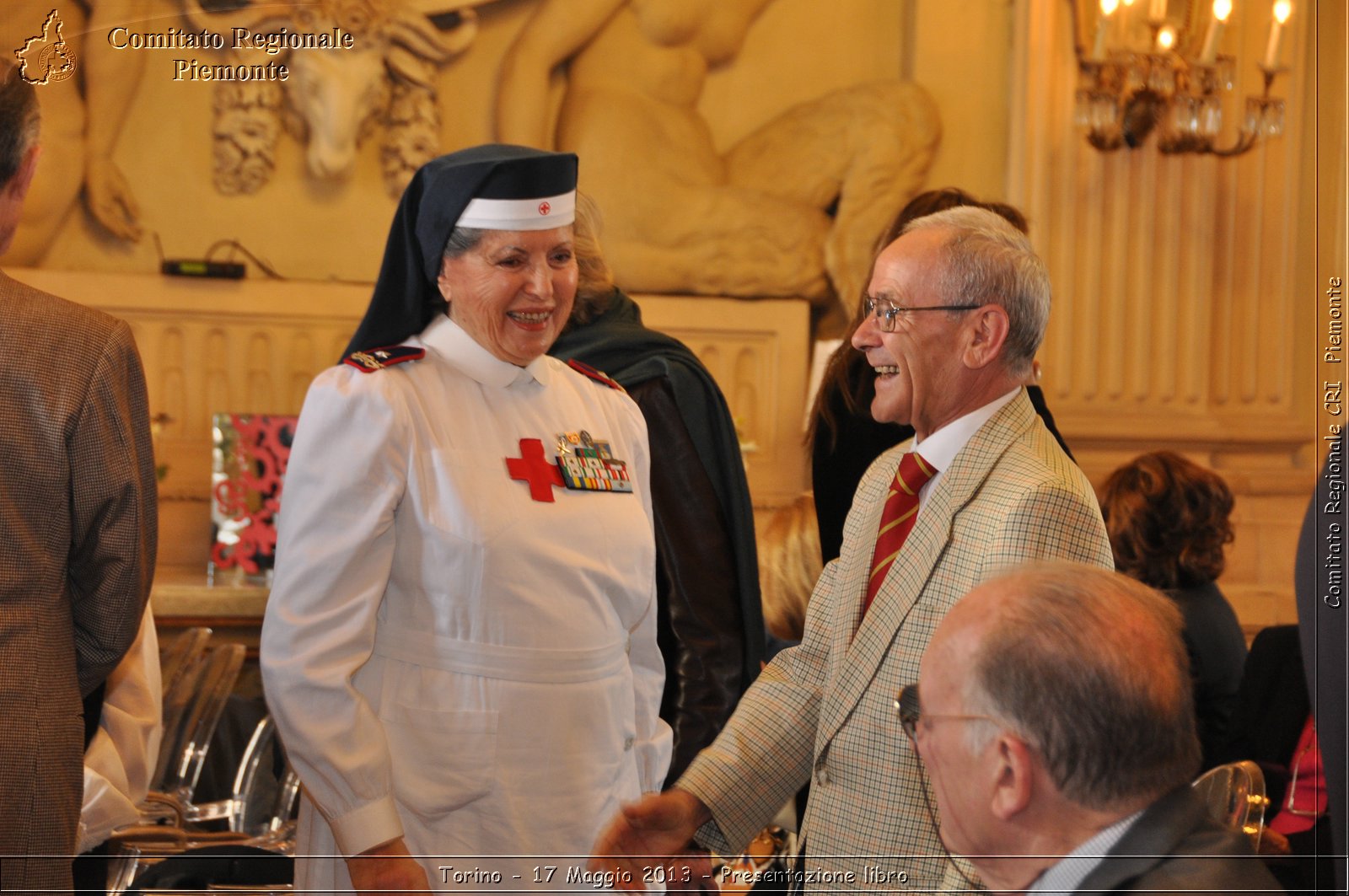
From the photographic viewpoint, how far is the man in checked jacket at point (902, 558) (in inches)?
67.3

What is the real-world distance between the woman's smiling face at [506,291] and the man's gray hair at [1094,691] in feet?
3.33

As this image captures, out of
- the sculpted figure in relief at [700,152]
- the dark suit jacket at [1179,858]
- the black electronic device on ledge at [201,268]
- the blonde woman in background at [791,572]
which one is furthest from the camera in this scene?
the sculpted figure in relief at [700,152]

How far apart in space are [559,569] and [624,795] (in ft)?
1.24

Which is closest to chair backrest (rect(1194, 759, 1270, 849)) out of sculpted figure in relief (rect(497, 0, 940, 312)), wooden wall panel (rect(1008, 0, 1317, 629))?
wooden wall panel (rect(1008, 0, 1317, 629))

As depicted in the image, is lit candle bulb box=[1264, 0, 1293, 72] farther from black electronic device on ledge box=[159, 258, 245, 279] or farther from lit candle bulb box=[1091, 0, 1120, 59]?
black electronic device on ledge box=[159, 258, 245, 279]

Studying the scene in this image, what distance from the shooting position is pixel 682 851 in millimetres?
1915

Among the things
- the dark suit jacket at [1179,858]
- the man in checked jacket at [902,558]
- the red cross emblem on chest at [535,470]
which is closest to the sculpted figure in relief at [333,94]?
the red cross emblem on chest at [535,470]

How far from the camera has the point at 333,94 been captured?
5.27 metres

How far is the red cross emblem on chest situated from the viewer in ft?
6.57

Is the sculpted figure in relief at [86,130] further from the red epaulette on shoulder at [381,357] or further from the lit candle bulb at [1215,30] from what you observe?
the lit candle bulb at [1215,30]

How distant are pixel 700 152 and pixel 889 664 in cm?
413

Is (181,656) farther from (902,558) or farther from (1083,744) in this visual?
(1083,744)

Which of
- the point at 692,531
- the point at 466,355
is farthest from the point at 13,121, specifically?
the point at 692,531

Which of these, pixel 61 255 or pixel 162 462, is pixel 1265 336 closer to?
pixel 162 462
